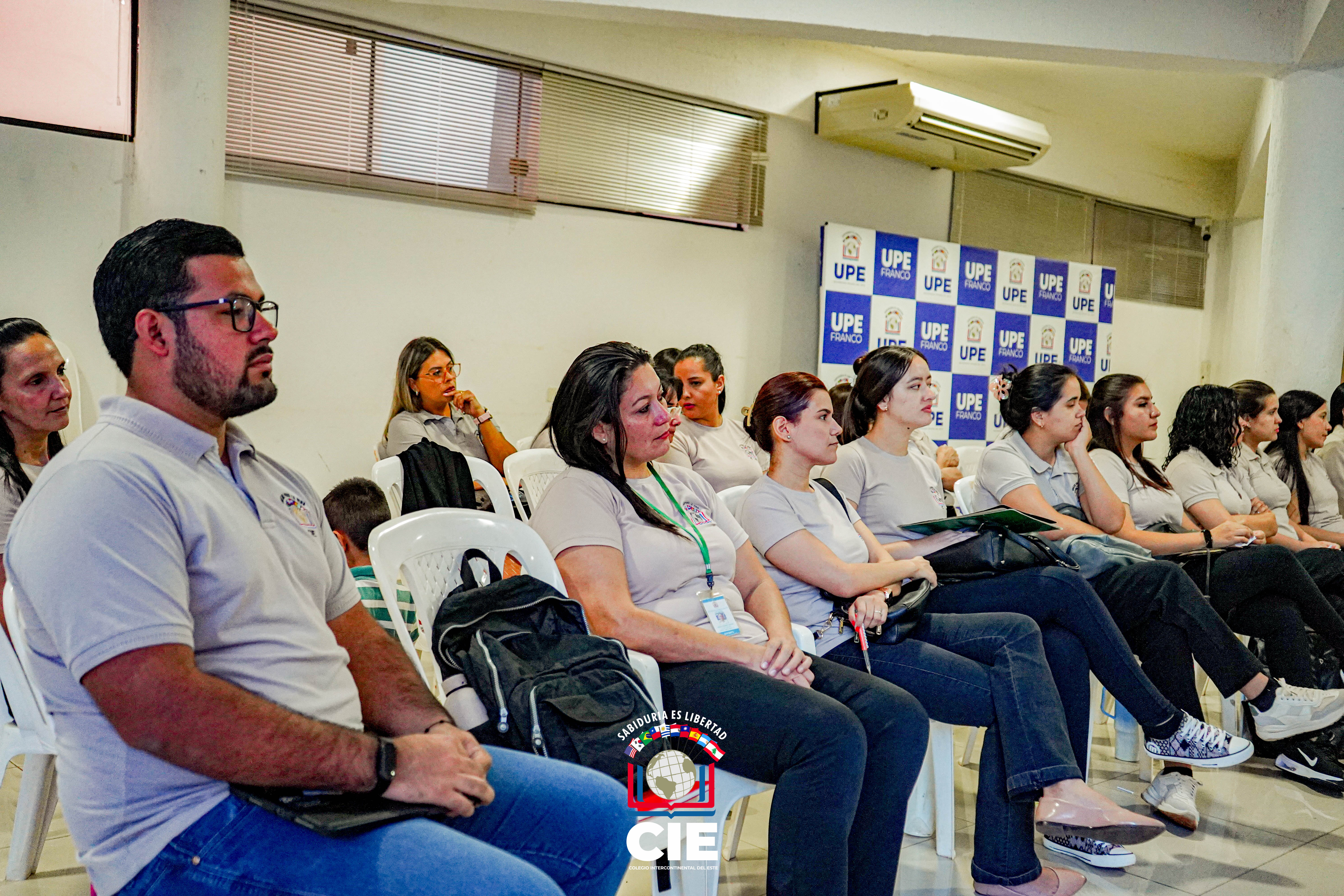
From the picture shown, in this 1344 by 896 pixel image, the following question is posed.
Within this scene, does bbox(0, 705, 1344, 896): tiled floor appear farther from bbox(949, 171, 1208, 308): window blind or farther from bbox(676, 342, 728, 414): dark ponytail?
bbox(949, 171, 1208, 308): window blind

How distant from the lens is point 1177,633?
2777mm

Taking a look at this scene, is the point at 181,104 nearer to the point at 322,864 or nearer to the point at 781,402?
the point at 781,402

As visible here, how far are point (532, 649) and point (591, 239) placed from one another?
3.59 m

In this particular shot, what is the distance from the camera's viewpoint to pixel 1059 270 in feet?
22.5

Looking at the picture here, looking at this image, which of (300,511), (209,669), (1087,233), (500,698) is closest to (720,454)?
(500,698)

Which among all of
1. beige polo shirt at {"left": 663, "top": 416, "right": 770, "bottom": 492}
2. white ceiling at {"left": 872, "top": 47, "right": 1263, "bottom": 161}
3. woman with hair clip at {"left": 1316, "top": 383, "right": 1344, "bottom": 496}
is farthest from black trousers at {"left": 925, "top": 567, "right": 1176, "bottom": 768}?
white ceiling at {"left": 872, "top": 47, "right": 1263, "bottom": 161}

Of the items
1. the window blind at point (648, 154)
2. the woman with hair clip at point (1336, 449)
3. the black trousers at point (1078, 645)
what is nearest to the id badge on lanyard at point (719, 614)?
the black trousers at point (1078, 645)

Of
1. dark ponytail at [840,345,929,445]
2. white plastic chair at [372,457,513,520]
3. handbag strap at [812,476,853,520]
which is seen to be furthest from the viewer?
white plastic chair at [372,457,513,520]

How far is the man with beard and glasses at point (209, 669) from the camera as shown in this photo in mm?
1113

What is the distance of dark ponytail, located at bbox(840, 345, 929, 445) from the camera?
2.87 metres

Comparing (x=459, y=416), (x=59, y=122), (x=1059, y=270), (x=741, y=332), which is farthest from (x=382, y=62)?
(x=1059, y=270)

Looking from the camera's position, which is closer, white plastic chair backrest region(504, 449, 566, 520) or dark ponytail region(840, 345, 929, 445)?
dark ponytail region(840, 345, 929, 445)

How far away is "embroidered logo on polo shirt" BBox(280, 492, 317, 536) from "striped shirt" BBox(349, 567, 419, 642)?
549mm

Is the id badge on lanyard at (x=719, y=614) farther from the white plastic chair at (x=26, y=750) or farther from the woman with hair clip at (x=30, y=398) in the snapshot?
the woman with hair clip at (x=30, y=398)
